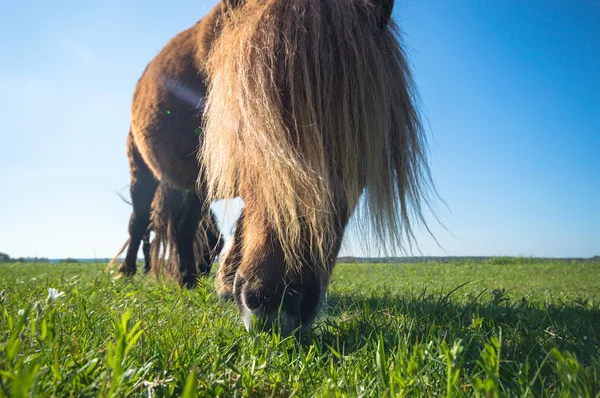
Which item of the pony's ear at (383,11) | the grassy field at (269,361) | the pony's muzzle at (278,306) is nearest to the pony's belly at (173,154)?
the grassy field at (269,361)

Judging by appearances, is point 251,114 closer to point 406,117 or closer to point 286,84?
point 286,84

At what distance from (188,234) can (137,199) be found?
157cm

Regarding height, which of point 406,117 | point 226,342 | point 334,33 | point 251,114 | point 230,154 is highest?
point 334,33

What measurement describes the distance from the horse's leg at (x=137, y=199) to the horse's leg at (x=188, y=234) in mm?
1337

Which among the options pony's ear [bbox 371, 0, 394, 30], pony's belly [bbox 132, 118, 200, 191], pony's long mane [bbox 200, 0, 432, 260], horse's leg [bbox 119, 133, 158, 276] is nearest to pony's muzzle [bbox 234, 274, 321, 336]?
pony's long mane [bbox 200, 0, 432, 260]

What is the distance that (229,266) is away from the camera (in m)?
1.98

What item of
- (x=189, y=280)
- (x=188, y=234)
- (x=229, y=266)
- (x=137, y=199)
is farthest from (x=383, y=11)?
(x=137, y=199)

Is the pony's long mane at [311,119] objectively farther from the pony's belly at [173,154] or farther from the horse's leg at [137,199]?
the horse's leg at [137,199]

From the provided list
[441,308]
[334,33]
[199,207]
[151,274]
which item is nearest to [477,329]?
[441,308]

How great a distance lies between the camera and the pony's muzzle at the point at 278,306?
150 cm

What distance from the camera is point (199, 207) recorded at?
13.2 ft

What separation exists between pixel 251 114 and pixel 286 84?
0.22 m

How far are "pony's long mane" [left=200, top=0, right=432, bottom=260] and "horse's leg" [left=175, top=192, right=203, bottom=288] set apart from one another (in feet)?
6.80

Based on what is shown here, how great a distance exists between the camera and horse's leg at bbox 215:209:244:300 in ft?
6.49
